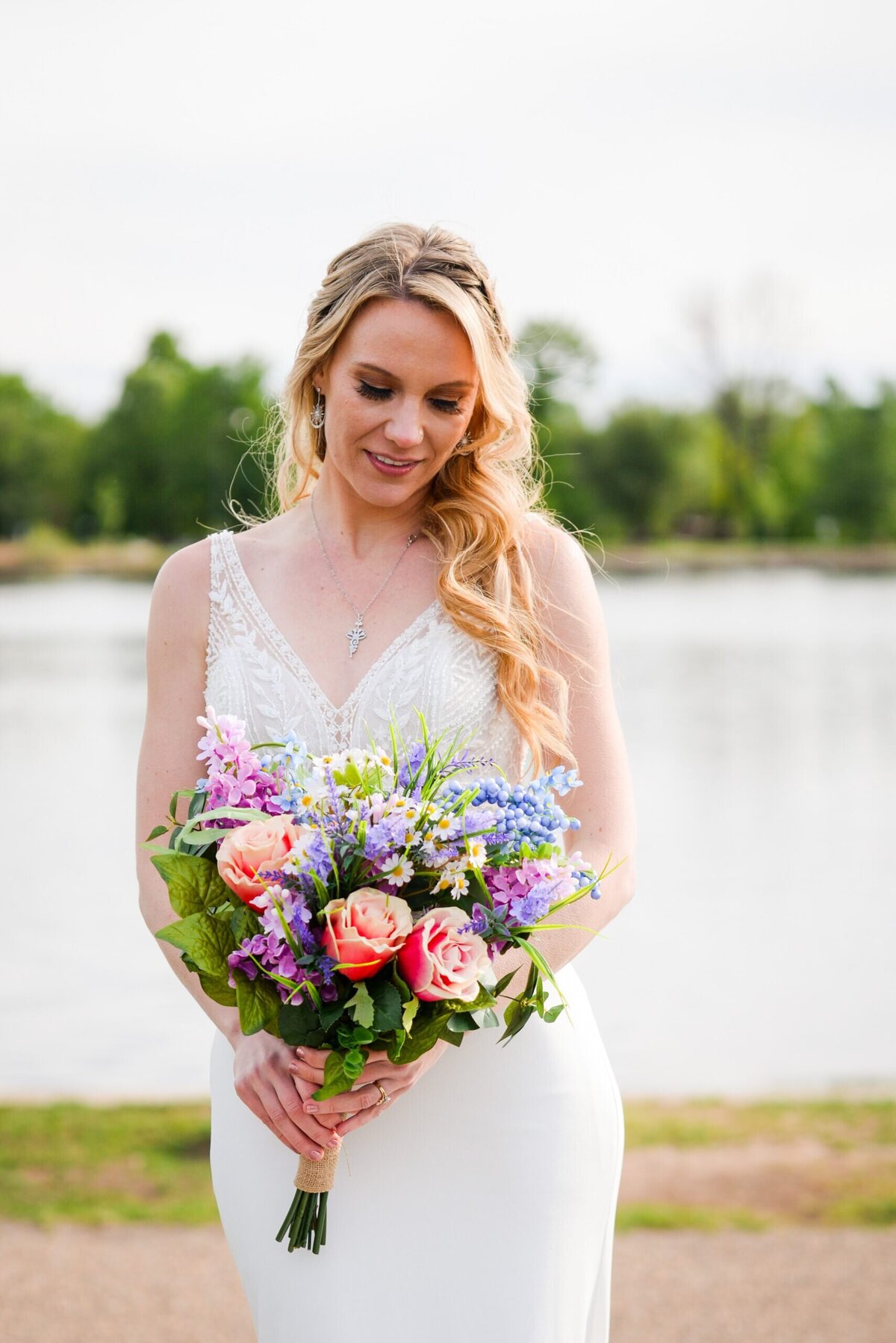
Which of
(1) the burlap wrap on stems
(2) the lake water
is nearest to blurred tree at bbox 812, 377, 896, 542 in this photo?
(2) the lake water

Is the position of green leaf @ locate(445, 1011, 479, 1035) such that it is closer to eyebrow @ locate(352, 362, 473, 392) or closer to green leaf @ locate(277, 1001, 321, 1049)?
green leaf @ locate(277, 1001, 321, 1049)

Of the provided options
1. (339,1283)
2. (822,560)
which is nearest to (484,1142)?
(339,1283)

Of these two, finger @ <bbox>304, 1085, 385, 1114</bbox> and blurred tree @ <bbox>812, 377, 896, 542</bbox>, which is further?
blurred tree @ <bbox>812, 377, 896, 542</bbox>

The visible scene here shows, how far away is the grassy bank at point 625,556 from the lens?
61.3 feet

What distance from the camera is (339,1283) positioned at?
235 centimetres

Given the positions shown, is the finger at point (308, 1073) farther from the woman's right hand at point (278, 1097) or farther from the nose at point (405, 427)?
the nose at point (405, 427)

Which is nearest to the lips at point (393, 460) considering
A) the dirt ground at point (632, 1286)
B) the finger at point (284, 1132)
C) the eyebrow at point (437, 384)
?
the eyebrow at point (437, 384)

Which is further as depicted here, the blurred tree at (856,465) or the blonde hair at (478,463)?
the blurred tree at (856,465)

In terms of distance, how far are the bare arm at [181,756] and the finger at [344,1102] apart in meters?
0.05

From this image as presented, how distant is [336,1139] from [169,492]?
15.8m

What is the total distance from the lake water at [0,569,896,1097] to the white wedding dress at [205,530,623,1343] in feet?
0.51

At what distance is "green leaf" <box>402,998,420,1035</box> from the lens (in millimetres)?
1929

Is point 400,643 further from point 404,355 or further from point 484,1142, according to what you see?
point 484,1142

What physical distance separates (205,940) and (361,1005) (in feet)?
0.83
